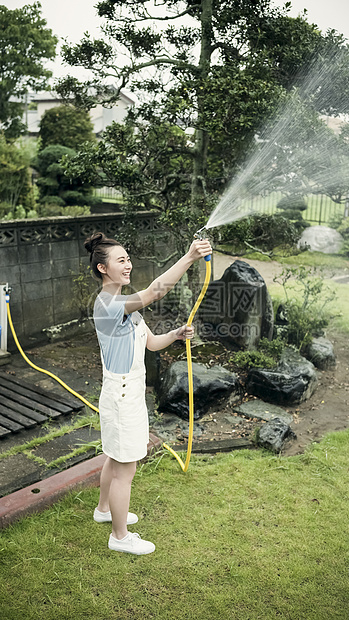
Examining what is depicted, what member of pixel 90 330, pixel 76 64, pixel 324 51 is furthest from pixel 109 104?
pixel 90 330

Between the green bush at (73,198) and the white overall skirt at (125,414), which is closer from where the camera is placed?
the white overall skirt at (125,414)

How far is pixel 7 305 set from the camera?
6.92 m

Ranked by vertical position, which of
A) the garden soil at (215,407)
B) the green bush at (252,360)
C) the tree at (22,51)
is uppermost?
the tree at (22,51)

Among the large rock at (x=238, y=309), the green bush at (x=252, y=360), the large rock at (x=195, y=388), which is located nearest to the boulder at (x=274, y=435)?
the large rock at (x=195, y=388)

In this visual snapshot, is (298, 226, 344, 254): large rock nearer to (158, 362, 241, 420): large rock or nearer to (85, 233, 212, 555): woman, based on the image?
(158, 362, 241, 420): large rock

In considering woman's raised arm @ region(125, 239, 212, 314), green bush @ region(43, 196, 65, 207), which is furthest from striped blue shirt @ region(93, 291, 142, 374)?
green bush @ region(43, 196, 65, 207)

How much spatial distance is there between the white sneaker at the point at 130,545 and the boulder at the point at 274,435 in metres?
1.89

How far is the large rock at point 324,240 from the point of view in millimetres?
15523

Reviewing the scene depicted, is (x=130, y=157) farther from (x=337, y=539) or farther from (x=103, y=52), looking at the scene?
(x=337, y=539)

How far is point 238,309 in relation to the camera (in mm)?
7363

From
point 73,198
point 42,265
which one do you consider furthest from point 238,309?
point 73,198

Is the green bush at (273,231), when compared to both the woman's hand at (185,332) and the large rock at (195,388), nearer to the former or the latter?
the large rock at (195,388)

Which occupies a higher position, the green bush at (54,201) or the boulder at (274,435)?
the green bush at (54,201)

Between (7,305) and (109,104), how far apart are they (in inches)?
116
